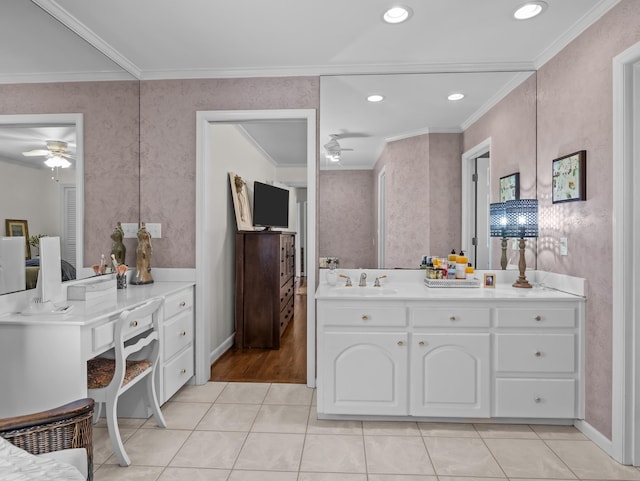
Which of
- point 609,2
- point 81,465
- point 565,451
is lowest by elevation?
point 565,451

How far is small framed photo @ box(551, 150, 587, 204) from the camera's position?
2262 millimetres

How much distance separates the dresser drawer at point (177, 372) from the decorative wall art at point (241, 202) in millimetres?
1645

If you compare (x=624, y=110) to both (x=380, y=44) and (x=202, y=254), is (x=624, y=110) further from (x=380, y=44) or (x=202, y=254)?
(x=202, y=254)

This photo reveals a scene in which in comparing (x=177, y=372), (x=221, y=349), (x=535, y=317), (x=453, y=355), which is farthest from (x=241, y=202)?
(x=535, y=317)

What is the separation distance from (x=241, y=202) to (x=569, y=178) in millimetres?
3161

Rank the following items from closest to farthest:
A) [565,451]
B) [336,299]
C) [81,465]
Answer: [81,465]
[565,451]
[336,299]

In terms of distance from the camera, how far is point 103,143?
2602mm

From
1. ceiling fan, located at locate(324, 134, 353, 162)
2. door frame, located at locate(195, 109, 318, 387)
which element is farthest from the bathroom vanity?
ceiling fan, located at locate(324, 134, 353, 162)

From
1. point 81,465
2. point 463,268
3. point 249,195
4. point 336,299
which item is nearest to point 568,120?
point 463,268

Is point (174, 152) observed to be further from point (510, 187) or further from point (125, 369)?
point (510, 187)

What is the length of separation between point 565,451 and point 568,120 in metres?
1.94

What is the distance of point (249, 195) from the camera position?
482 centimetres

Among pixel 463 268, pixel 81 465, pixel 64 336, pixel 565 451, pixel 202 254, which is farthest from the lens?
pixel 202 254

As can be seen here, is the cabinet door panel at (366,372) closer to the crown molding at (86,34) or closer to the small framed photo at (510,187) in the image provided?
the small framed photo at (510,187)
